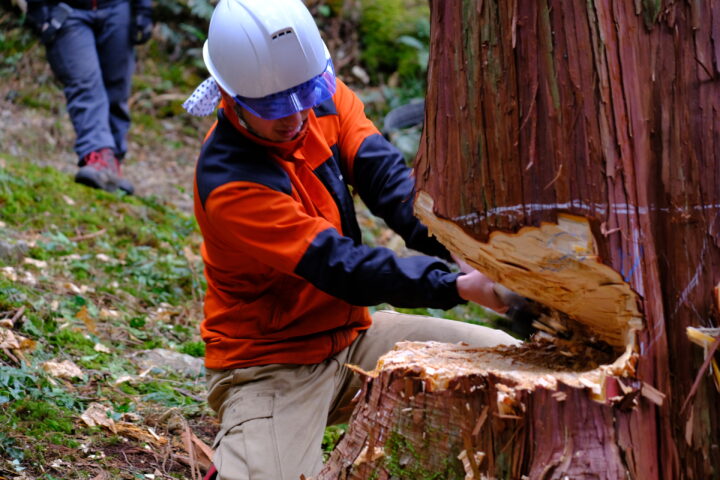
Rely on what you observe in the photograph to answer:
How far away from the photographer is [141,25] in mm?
6543

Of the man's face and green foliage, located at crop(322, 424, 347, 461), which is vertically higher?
the man's face

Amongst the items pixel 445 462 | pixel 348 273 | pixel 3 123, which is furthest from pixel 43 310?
pixel 3 123

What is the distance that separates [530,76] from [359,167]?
1.23 metres

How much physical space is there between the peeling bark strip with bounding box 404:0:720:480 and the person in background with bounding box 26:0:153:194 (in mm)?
4696

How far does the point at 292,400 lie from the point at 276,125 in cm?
96

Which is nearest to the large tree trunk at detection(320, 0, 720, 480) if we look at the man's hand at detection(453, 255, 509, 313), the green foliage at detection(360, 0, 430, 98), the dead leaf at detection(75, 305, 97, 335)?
Result: the man's hand at detection(453, 255, 509, 313)

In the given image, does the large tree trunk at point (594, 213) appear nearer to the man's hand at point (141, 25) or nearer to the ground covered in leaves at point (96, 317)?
the ground covered in leaves at point (96, 317)

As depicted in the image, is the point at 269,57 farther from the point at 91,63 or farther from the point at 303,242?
the point at 91,63

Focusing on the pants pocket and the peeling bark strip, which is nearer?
the peeling bark strip

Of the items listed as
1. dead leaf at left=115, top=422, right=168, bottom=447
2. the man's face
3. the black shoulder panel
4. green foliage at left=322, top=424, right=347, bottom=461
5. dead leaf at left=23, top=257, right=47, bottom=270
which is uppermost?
the man's face

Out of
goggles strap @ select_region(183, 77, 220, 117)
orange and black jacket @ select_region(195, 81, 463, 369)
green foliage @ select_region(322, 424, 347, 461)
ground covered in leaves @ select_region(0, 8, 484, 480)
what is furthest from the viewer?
green foliage @ select_region(322, 424, 347, 461)

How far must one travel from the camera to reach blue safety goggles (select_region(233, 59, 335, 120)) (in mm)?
2574

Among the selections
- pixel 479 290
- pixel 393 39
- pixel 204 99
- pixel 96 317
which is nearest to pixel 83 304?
pixel 96 317

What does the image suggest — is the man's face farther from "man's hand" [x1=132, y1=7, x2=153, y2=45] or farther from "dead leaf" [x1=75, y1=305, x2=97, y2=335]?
"man's hand" [x1=132, y1=7, x2=153, y2=45]
